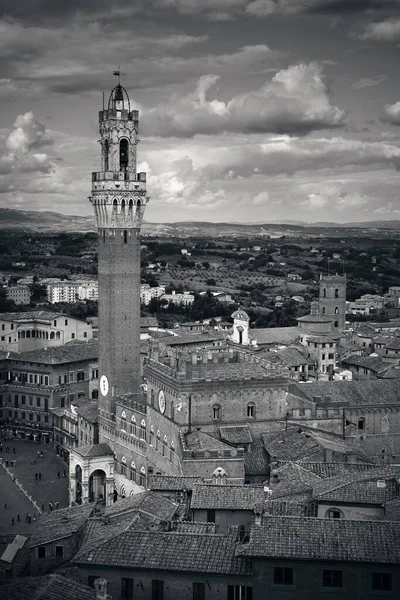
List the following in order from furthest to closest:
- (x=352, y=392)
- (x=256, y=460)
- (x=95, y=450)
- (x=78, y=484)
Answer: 1. (x=95, y=450)
2. (x=352, y=392)
3. (x=78, y=484)
4. (x=256, y=460)

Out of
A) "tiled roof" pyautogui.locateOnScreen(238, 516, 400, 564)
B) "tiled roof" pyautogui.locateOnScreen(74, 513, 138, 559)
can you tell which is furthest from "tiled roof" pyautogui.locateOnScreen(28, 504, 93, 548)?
"tiled roof" pyautogui.locateOnScreen(238, 516, 400, 564)

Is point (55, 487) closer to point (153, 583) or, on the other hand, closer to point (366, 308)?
point (153, 583)

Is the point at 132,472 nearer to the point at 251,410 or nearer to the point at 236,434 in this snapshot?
the point at 251,410

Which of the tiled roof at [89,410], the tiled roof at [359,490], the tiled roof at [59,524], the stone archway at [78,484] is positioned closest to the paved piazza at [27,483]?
the stone archway at [78,484]

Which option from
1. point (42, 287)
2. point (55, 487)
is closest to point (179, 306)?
point (42, 287)

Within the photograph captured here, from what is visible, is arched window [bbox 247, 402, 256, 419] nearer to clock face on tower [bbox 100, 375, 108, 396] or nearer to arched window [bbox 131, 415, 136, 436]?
arched window [bbox 131, 415, 136, 436]

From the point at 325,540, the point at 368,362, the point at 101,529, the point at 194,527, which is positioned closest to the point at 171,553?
the point at 194,527
